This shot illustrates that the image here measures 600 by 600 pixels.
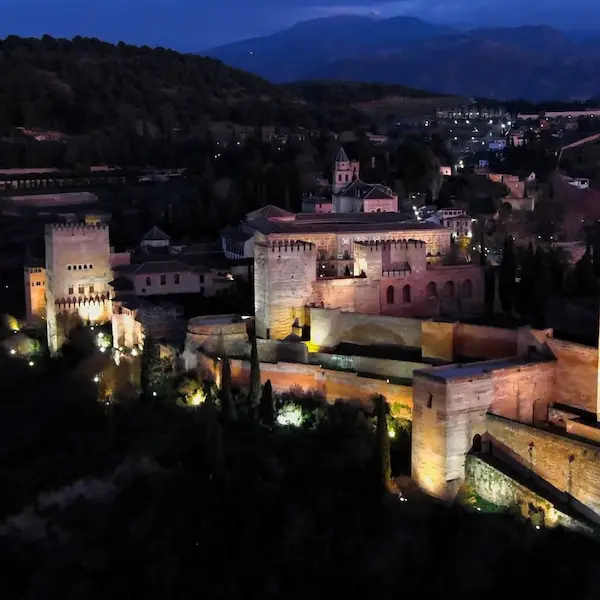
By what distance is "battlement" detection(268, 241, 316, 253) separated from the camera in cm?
1836

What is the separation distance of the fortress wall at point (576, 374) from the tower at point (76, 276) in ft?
35.0

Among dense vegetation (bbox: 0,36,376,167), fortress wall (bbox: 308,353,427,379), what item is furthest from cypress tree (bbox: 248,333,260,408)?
dense vegetation (bbox: 0,36,376,167)

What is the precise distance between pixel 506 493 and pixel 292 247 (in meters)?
7.16

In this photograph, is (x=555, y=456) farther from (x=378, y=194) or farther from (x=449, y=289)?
(x=378, y=194)

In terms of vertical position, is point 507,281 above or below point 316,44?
below

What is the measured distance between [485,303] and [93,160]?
96.2ft

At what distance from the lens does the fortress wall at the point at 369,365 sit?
632 inches

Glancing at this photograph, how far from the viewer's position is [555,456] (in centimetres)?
1270

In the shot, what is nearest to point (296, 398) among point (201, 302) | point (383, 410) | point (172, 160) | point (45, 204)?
point (383, 410)

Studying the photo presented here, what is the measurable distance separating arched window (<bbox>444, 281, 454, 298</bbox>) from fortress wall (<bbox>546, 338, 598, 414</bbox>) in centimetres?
553

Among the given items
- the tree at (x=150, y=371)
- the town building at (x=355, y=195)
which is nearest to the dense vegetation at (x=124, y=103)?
the town building at (x=355, y=195)

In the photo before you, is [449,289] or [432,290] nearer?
[432,290]

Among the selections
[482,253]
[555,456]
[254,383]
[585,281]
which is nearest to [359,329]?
[254,383]

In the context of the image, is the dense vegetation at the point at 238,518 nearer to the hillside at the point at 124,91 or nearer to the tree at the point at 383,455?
the tree at the point at 383,455
